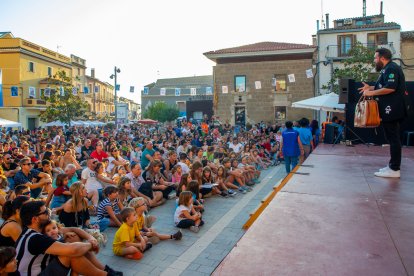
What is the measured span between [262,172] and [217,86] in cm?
1740

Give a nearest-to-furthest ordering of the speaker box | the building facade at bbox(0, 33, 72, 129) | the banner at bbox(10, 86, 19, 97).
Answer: the speaker box
the banner at bbox(10, 86, 19, 97)
the building facade at bbox(0, 33, 72, 129)

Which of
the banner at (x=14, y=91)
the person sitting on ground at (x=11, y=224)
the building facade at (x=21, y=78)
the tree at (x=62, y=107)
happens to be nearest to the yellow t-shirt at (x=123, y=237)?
the person sitting on ground at (x=11, y=224)

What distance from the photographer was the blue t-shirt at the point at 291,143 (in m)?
8.98

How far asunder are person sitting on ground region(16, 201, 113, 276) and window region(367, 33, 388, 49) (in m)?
28.7

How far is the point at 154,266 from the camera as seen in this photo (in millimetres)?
4684

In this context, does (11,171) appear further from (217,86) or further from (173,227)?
(217,86)

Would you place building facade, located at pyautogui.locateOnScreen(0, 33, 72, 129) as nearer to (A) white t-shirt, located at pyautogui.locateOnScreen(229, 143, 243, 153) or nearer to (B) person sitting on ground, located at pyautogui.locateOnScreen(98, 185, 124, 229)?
(A) white t-shirt, located at pyautogui.locateOnScreen(229, 143, 243, 153)

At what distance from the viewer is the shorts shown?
3.46m

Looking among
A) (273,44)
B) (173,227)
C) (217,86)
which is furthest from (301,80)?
(173,227)

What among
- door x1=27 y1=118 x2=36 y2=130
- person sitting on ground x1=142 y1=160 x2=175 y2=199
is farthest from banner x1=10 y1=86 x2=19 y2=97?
person sitting on ground x1=142 y1=160 x2=175 y2=199

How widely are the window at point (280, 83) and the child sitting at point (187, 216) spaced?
22.7 m

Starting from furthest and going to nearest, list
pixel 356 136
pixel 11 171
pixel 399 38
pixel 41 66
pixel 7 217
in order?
pixel 41 66
pixel 399 38
pixel 356 136
pixel 11 171
pixel 7 217

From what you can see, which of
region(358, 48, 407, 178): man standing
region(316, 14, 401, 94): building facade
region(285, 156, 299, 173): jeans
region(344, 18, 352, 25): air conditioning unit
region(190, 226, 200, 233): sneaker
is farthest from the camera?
region(344, 18, 352, 25): air conditioning unit

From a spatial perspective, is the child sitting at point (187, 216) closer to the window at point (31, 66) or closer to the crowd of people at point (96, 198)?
the crowd of people at point (96, 198)
